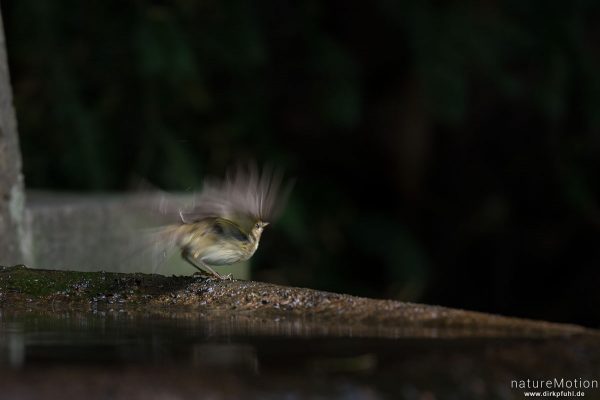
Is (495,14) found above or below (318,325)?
above

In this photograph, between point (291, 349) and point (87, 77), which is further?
point (87, 77)

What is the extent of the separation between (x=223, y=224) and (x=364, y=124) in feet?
15.8

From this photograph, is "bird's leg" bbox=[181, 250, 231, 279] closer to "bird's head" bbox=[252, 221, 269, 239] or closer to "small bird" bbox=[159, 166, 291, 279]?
"small bird" bbox=[159, 166, 291, 279]

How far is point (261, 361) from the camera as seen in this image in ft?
5.73

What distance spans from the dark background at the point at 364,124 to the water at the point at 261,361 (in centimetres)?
331

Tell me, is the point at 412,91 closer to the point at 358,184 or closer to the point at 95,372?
the point at 358,184

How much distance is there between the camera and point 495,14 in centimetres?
638

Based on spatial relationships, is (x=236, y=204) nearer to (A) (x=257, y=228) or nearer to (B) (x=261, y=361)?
(A) (x=257, y=228)

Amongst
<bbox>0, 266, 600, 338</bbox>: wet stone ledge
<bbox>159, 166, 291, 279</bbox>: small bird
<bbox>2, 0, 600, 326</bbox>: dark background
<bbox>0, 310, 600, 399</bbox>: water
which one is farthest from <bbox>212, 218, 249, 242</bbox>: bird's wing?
<bbox>2, 0, 600, 326</bbox>: dark background

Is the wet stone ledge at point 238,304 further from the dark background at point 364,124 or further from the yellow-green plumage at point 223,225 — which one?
the dark background at point 364,124

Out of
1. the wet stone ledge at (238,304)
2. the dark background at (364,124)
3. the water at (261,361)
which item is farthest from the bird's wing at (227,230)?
the dark background at (364,124)

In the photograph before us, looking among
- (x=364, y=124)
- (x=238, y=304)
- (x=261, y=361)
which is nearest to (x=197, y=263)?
(x=238, y=304)

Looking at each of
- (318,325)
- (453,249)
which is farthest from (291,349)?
(453,249)

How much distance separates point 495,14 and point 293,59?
1118 mm
